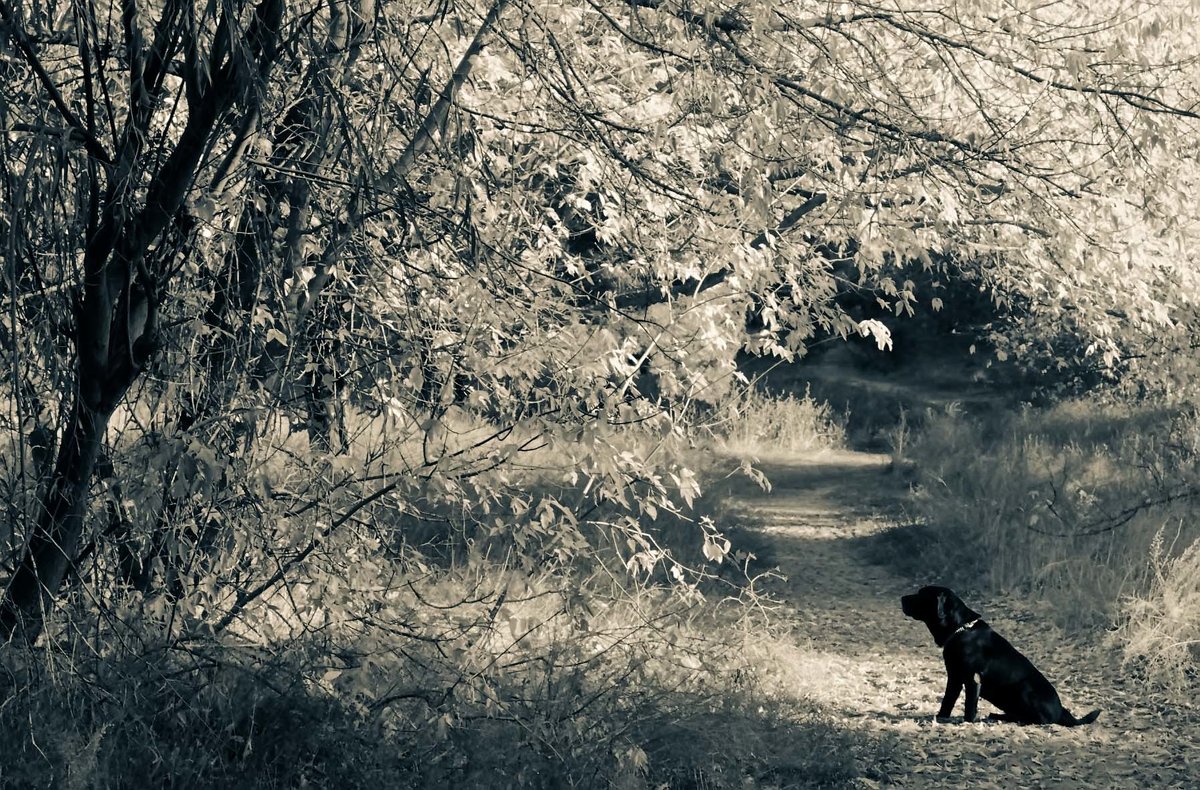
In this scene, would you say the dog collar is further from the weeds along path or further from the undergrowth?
the undergrowth

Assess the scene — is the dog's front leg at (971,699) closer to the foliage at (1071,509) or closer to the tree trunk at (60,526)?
the foliage at (1071,509)

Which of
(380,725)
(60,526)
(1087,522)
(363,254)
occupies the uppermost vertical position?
(363,254)

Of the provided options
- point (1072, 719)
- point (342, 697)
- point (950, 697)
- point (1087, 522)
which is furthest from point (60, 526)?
point (1087, 522)

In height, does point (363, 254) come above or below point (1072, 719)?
above

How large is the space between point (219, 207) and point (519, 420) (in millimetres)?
1319

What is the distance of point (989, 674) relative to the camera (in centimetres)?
555

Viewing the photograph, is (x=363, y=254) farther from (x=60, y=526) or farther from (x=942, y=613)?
(x=942, y=613)

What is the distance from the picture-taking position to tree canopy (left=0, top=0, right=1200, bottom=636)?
3250mm

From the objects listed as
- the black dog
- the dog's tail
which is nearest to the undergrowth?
the black dog

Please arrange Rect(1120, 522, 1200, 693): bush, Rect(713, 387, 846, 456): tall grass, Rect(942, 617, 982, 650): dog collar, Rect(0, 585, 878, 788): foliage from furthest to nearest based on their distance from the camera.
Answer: Rect(713, 387, 846, 456): tall grass < Rect(1120, 522, 1200, 693): bush < Rect(942, 617, 982, 650): dog collar < Rect(0, 585, 878, 788): foliage

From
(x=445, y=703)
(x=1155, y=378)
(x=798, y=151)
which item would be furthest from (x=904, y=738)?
(x=1155, y=378)

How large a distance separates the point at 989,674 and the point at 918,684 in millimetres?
954

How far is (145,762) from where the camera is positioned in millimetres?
3430

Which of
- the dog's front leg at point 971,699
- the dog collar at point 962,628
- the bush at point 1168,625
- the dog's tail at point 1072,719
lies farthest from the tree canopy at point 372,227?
the bush at point 1168,625
